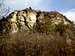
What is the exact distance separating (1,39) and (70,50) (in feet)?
12.5

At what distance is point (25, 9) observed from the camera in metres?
24.1

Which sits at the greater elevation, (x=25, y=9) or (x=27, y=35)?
(x=25, y=9)

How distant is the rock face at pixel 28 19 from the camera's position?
72.8 feet

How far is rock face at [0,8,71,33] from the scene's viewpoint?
22203 mm

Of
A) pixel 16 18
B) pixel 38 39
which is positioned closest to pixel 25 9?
pixel 16 18

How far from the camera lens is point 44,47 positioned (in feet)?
37.1

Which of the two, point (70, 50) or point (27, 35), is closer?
point (70, 50)

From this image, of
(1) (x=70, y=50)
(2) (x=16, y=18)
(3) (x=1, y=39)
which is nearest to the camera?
(1) (x=70, y=50)

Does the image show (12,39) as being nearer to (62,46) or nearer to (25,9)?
(62,46)

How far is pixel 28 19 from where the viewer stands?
23.1 meters

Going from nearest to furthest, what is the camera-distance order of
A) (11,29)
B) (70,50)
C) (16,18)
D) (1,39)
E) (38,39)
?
(70,50), (38,39), (1,39), (11,29), (16,18)

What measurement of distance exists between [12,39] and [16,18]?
10472mm

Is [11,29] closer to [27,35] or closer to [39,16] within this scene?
[39,16]

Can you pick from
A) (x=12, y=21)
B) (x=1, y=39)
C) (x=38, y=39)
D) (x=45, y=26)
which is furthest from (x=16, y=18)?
(x=38, y=39)
